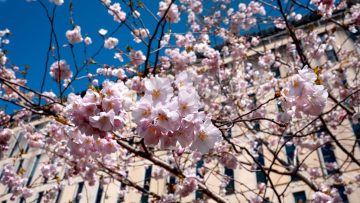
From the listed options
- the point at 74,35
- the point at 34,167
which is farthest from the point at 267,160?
the point at 34,167

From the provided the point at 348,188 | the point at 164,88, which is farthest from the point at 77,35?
the point at 348,188

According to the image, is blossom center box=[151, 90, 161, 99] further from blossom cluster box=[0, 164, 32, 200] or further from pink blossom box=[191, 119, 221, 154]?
blossom cluster box=[0, 164, 32, 200]

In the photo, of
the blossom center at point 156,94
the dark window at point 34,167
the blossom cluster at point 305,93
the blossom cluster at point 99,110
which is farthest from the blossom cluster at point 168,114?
the dark window at point 34,167

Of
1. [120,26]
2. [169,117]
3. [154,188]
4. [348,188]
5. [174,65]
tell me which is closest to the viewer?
[169,117]

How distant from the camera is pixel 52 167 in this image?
32.2 ft

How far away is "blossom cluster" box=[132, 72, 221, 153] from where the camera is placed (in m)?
1.97

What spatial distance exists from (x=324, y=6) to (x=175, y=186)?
3.82 m

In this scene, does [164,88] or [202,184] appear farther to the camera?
[202,184]

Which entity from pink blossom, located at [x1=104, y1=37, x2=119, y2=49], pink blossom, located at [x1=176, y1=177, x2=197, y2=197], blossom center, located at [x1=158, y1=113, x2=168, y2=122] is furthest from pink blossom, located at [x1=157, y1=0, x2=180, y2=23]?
blossom center, located at [x1=158, y1=113, x2=168, y2=122]

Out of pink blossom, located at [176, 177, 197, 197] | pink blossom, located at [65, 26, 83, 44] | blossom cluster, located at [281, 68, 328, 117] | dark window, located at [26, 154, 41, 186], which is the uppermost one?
dark window, located at [26, 154, 41, 186]

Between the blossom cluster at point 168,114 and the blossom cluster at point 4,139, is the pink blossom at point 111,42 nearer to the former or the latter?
the blossom cluster at point 4,139

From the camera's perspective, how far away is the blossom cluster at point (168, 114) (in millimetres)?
1973

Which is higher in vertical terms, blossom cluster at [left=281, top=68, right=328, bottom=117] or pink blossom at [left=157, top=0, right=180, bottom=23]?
pink blossom at [left=157, top=0, right=180, bottom=23]

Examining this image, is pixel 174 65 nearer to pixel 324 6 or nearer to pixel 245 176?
pixel 324 6
